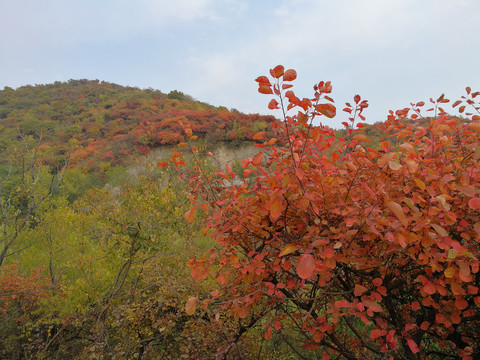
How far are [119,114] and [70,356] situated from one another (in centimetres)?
3110

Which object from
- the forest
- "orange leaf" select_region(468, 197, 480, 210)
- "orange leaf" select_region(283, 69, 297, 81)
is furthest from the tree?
"orange leaf" select_region(468, 197, 480, 210)

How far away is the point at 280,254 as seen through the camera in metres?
1.28

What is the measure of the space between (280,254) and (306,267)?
0.13m

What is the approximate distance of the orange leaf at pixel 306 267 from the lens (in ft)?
3.84

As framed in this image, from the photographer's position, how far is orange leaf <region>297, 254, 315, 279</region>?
1.17 meters

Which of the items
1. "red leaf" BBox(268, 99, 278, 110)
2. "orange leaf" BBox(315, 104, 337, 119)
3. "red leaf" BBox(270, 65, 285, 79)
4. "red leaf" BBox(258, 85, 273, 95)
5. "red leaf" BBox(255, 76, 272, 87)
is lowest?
"orange leaf" BBox(315, 104, 337, 119)

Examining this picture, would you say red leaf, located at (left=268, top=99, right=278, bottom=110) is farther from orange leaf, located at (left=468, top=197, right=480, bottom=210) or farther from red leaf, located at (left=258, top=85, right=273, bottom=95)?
orange leaf, located at (left=468, top=197, right=480, bottom=210)

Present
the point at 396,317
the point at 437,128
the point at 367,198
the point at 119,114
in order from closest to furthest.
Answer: the point at 437,128
the point at 367,198
the point at 396,317
the point at 119,114

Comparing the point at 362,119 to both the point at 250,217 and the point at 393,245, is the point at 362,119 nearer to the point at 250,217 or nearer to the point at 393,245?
the point at 393,245

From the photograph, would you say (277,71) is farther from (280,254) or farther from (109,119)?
(109,119)

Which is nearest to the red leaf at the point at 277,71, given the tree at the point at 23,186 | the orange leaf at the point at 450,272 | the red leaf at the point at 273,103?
the red leaf at the point at 273,103

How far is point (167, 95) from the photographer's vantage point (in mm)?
40969

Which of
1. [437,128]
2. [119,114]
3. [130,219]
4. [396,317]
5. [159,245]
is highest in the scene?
[119,114]

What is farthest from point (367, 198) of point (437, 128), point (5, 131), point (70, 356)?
point (5, 131)
